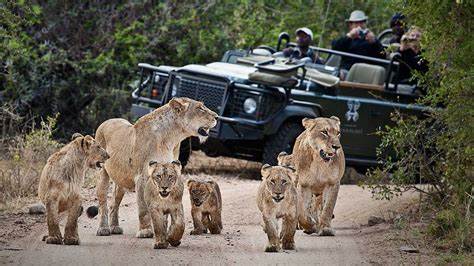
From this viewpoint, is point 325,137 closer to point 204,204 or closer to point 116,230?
point 204,204

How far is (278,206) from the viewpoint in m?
11.0

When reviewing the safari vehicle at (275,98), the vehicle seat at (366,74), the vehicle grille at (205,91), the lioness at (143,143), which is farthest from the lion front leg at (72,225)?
the vehicle seat at (366,74)

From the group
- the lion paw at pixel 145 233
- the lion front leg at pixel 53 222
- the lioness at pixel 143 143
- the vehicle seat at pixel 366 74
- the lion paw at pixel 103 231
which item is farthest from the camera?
the vehicle seat at pixel 366 74

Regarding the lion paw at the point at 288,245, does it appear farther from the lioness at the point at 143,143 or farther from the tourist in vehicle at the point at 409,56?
Answer: the tourist in vehicle at the point at 409,56

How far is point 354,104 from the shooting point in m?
17.5

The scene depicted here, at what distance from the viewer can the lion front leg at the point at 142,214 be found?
37.0 ft

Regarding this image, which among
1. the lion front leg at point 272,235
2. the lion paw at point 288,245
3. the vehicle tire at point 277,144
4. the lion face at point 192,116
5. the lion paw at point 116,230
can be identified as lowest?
the vehicle tire at point 277,144

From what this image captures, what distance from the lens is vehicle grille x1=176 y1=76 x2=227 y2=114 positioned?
1662 cm

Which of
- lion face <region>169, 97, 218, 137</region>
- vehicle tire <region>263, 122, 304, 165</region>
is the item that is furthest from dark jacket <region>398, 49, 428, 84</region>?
lion face <region>169, 97, 218, 137</region>

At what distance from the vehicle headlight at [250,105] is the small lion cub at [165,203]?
5.71 m

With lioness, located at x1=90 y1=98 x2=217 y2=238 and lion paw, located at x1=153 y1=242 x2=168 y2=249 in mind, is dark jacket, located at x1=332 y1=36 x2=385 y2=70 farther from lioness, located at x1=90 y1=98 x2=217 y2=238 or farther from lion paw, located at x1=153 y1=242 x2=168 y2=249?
lion paw, located at x1=153 y1=242 x2=168 y2=249

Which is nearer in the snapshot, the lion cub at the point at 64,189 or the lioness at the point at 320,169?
the lion cub at the point at 64,189

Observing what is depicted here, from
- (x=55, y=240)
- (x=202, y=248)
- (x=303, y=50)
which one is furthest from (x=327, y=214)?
(x=303, y=50)

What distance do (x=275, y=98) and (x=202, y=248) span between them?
6.00m
